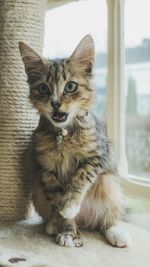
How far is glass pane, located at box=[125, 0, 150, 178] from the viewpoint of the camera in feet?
5.40

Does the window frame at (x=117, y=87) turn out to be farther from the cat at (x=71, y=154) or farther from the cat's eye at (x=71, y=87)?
the cat's eye at (x=71, y=87)

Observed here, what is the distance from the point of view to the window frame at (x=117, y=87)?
169 cm

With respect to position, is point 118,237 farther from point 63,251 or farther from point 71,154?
point 71,154

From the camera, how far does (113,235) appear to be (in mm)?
1294

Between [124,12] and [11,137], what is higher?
[124,12]

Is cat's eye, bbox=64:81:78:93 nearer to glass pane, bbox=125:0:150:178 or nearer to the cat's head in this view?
the cat's head

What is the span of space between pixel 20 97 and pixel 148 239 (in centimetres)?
64

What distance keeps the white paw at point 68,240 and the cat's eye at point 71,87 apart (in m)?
0.44

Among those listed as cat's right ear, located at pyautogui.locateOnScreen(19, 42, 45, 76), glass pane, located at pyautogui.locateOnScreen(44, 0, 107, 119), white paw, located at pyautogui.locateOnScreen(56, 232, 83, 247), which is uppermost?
glass pane, located at pyautogui.locateOnScreen(44, 0, 107, 119)

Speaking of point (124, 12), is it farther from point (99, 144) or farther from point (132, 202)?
point (132, 202)

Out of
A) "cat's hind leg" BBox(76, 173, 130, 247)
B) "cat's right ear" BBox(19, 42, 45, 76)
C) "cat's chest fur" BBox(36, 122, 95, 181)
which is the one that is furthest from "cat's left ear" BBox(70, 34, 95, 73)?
"cat's hind leg" BBox(76, 173, 130, 247)

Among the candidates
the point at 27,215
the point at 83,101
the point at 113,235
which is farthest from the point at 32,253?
the point at 83,101

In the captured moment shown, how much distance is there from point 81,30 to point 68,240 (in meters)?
0.99

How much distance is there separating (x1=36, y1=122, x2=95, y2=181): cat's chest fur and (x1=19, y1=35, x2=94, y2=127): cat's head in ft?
0.22
